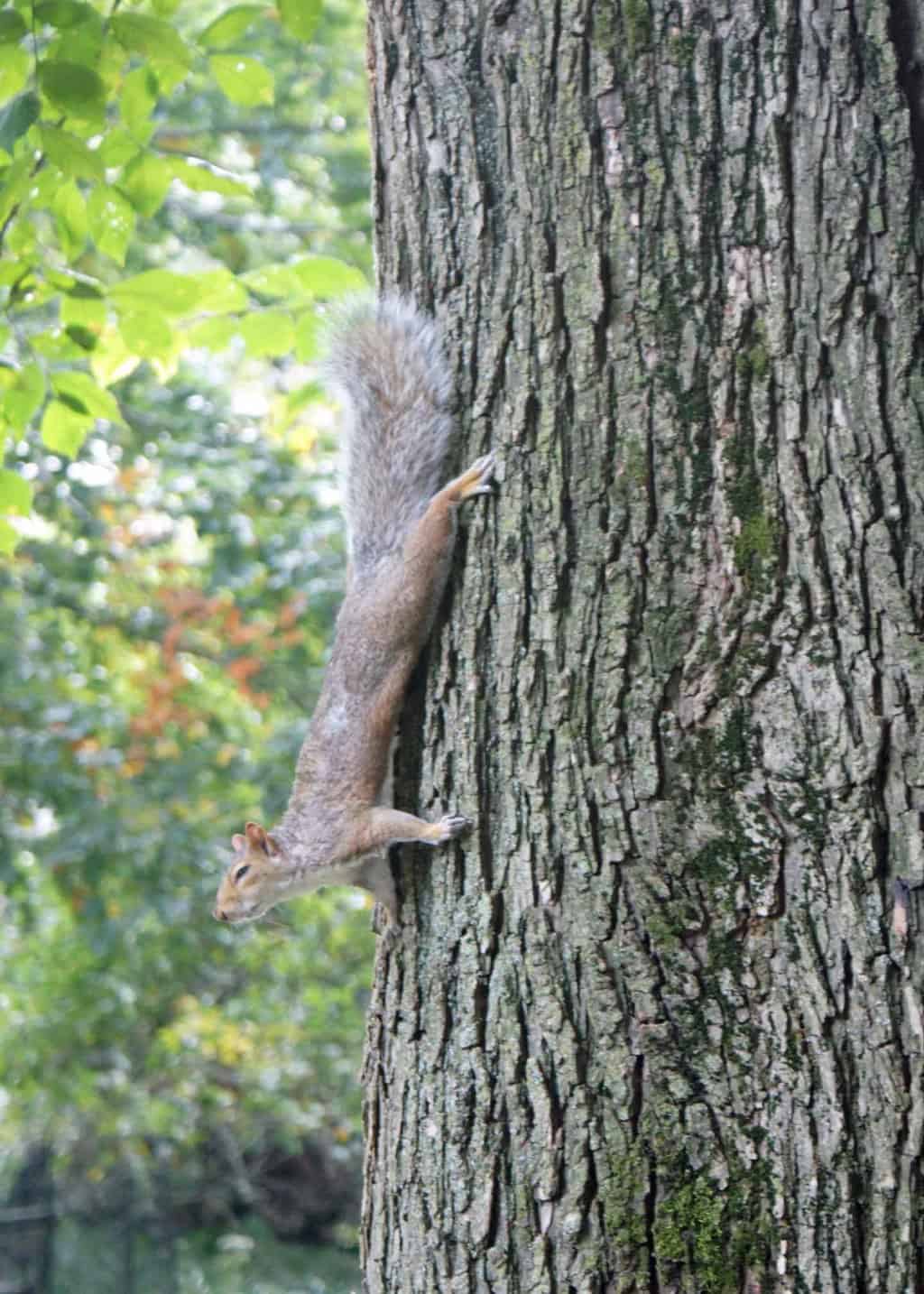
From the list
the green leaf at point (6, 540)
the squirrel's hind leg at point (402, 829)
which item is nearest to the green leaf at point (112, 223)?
the green leaf at point (6, 540)

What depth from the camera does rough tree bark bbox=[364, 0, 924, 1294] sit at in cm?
141

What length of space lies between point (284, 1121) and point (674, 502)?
5.48 metres

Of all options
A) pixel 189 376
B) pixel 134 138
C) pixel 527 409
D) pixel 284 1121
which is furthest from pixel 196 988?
pixel 527 409

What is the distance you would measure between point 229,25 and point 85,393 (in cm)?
73

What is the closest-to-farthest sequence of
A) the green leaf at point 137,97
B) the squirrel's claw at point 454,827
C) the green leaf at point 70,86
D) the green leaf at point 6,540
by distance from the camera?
the squirrel's claw at point 454,827 < the green leaf at point 70,86 < the green leaf at point 137,97 < the green leaf at point 6,540

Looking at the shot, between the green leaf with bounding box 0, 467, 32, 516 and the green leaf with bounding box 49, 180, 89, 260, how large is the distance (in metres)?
0.44

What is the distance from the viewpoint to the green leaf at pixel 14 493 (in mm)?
2520

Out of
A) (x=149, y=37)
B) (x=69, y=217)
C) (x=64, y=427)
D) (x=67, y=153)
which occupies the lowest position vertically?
(x=64, y=427)

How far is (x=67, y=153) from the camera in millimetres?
2090

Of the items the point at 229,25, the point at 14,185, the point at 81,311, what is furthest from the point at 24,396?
the point at 229,25

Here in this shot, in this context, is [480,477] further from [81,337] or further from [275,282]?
[275,282]

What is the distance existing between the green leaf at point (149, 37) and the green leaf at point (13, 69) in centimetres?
17

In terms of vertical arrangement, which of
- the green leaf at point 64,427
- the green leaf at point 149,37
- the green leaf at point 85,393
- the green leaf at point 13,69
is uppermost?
the green leaf at point 149,37

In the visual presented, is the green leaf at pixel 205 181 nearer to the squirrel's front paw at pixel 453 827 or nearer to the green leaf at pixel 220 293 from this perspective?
the green leaf at pixel 220 293
